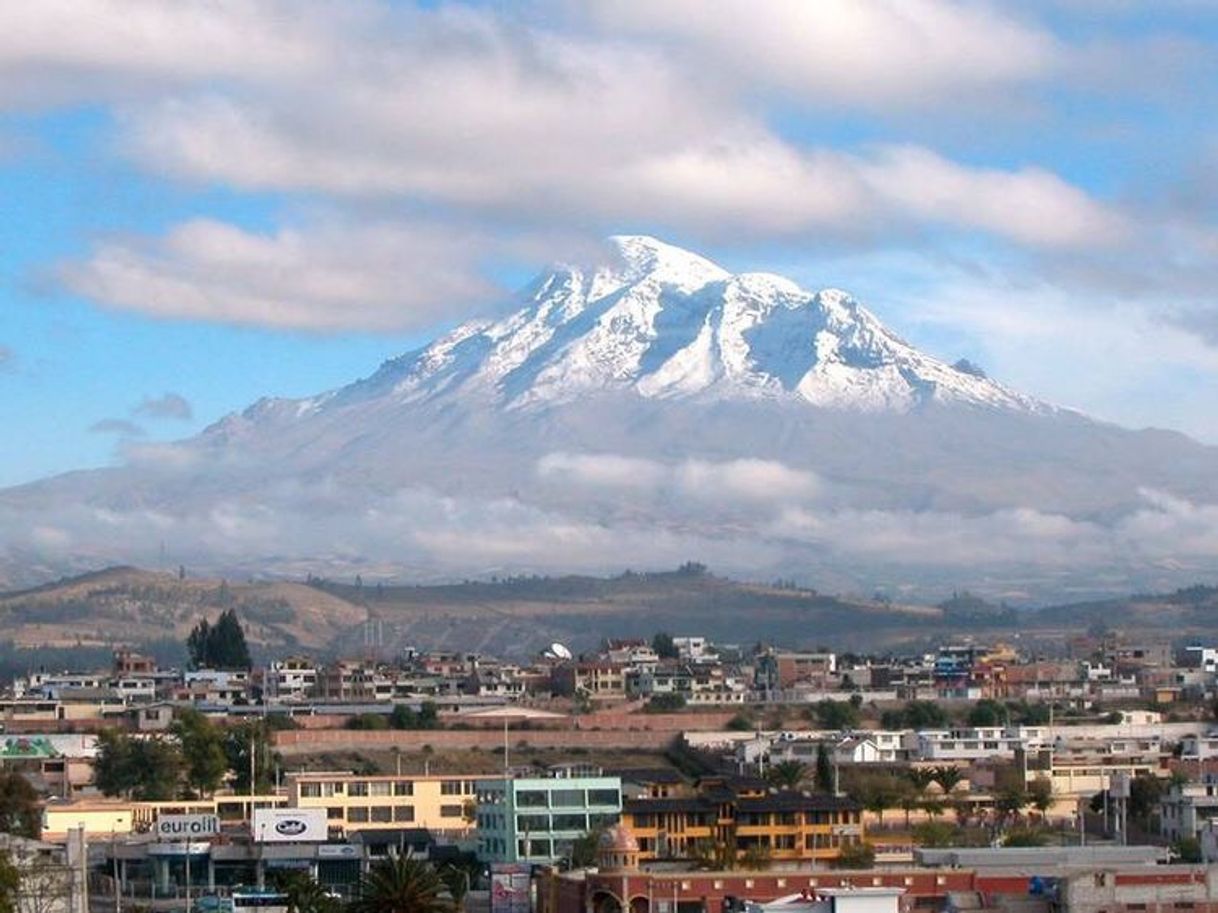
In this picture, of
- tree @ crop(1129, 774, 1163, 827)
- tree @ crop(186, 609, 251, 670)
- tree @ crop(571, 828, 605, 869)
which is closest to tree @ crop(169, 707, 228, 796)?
tree @ crop(571, 828, 605, 869)

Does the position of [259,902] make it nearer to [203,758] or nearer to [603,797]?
[603,797]

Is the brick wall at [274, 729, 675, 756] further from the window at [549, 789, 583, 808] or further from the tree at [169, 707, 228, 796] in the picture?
the window at [549, 789, 583, 808]

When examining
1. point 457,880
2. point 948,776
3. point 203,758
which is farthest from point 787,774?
point 457,880

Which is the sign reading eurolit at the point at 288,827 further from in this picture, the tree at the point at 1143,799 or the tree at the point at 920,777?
the tree at the point at 1143,799

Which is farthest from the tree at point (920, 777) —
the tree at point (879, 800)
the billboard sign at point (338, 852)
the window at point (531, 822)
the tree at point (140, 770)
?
the tree at point (140, 770)

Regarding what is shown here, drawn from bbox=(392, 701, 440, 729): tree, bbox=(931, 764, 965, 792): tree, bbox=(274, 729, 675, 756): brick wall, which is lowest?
bbox=(931, 764, 965, 792): tree

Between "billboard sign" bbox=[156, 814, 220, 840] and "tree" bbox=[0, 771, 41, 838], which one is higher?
"tree" bbox=[0, 771, 41, 838]

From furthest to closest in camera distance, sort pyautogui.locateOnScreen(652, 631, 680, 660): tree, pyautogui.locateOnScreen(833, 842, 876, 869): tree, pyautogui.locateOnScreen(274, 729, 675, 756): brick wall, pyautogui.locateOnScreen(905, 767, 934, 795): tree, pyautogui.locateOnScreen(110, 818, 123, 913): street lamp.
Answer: pyautogui.locateOnScreen(652, 631, 680, 660): tree
pyautogui.locateOnScreen(274, 729, 675, 756): brick wall
pyautogui.locateOnScreen(905, 767, 934, 795): tree
pyautogui.locateOnScreen(833, 842, 876, 869): tree
pyautogui.locateOnScreen(110, 818, 123, 913): street lamp
